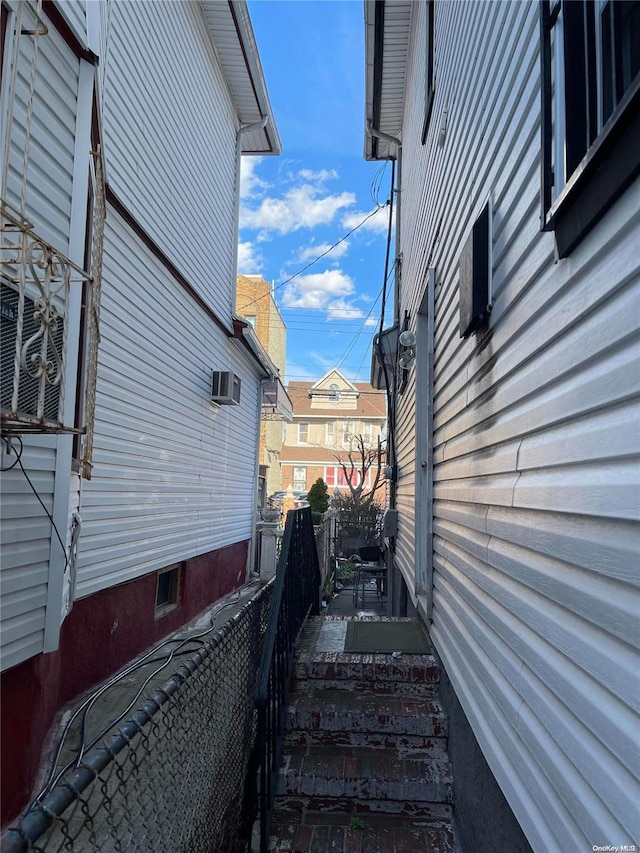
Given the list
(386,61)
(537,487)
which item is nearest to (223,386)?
(386,61)

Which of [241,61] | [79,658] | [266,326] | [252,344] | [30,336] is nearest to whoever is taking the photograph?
[30,336]

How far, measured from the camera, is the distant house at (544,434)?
127cm

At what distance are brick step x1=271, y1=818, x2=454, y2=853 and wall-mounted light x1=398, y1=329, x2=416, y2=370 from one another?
409 centimetres

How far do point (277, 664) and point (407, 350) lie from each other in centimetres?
402

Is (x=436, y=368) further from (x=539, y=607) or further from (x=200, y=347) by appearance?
(x=200, y=347)

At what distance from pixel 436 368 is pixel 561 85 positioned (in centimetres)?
261

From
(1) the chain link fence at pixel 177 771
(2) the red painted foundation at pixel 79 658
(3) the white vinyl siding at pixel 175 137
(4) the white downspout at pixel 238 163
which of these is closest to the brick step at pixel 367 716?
(1) the chain link fence at pixel 177 771

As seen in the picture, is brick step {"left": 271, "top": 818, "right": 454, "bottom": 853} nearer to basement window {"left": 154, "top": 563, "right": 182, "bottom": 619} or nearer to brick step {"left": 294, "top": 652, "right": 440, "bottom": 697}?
brick step {"left": 294, "top": 652, "right": 440, "bottom": 697}

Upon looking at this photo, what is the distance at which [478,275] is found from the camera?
259 centimetres

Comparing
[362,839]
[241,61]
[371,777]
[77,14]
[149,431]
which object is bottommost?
[362,839]

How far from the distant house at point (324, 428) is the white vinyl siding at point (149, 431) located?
74.5 ft

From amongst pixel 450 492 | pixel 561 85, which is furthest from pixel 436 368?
pixel 561 85

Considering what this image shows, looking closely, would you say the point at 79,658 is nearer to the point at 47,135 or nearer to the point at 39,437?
the point at 39,437

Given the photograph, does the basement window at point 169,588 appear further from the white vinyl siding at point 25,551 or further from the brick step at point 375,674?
the brick step at point 375,674
